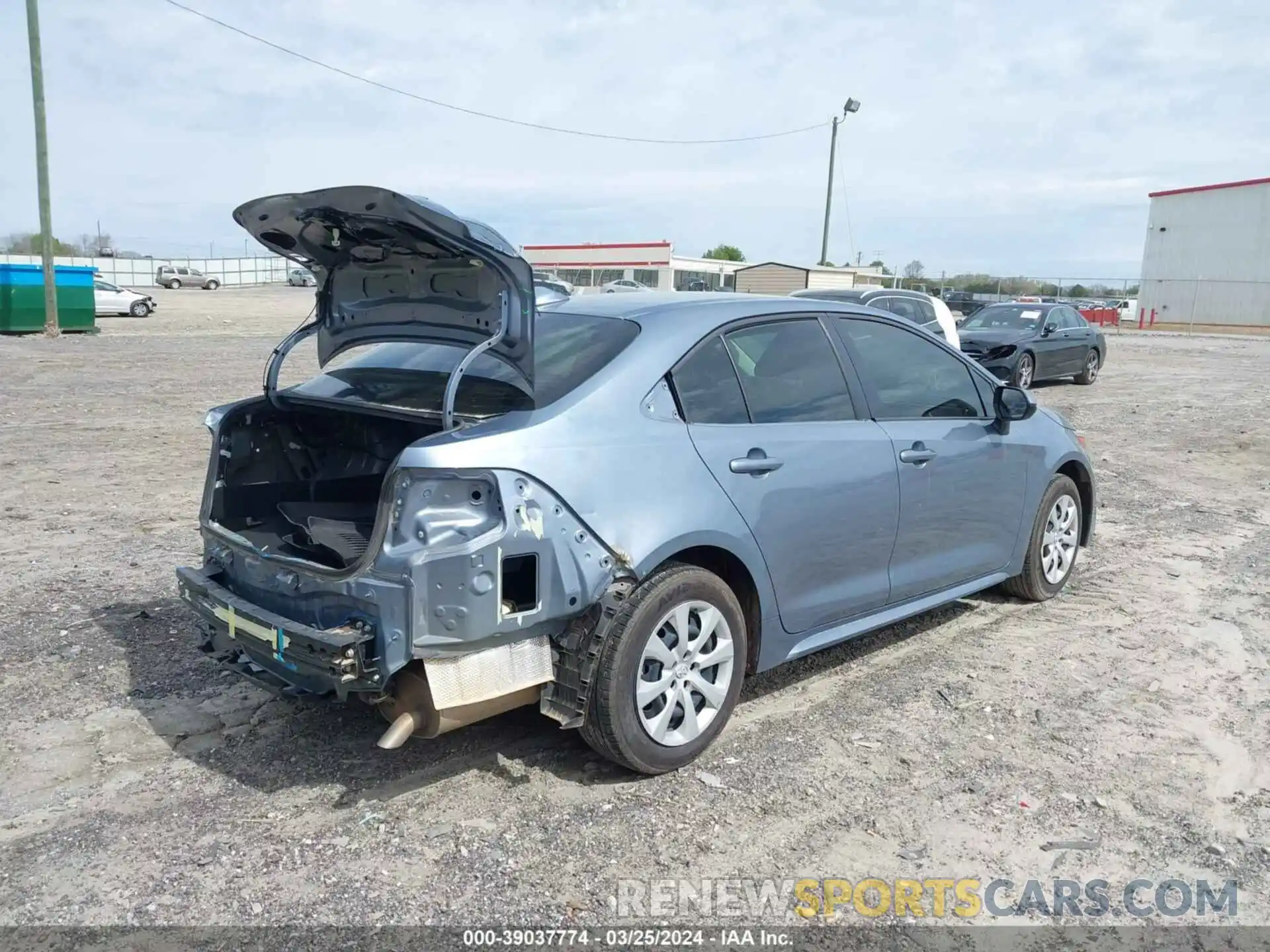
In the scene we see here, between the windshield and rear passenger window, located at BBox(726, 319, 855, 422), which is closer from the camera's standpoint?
rear passenger window, located at BBox(726, 319, 855, 422)

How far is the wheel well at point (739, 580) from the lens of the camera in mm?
3748

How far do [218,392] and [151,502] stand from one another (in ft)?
22.5

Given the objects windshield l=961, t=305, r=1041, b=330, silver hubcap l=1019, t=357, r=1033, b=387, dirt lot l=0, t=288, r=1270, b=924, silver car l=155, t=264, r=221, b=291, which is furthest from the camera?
silver car l=155, t=264, r=221, b=291

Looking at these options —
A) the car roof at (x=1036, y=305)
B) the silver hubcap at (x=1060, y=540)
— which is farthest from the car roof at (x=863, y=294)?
the silver hubcap at (x=1060, y=540)

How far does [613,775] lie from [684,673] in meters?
0.46

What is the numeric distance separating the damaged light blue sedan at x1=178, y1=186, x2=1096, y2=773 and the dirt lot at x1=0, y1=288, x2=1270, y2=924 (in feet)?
1.10

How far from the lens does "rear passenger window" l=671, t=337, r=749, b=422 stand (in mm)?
3807

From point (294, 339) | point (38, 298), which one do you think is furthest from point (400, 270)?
point (38, 298)

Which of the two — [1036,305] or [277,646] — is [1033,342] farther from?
[277,646]

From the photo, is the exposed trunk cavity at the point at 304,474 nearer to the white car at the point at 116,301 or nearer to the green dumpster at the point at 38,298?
the green dumpster at the point at 38,298

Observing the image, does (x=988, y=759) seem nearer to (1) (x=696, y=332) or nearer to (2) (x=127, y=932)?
(1) (x=696, y=332)

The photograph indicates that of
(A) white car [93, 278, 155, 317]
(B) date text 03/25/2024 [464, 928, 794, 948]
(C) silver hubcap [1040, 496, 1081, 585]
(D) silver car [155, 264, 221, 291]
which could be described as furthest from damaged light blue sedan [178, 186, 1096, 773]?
(D) silver car [155, 264, 221, 291]

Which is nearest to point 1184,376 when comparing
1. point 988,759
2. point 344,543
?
point 988,759

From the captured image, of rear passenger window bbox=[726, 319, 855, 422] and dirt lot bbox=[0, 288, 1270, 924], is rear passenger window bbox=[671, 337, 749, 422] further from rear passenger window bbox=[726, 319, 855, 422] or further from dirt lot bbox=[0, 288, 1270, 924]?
dirt lot bbox=[0, 288, 1270, 924]
